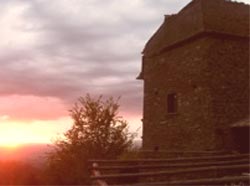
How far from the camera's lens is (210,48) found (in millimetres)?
21328

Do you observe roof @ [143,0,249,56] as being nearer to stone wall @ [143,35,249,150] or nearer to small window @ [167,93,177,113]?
stone wall @ [143,35,249,150]

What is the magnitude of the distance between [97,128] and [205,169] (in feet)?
77.6

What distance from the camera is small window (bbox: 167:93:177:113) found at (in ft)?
77.3

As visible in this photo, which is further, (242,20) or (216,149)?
(242,20)

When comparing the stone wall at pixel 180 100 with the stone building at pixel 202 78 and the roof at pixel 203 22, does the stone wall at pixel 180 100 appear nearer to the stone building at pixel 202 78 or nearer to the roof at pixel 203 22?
the stone building at pixel 202 78

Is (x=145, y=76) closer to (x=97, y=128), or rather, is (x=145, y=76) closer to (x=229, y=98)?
(x=229, y=98)

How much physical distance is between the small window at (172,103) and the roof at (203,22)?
2.70 metres

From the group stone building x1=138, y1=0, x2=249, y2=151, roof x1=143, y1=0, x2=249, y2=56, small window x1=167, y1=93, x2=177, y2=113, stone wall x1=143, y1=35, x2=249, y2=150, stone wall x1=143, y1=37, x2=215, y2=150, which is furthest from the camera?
small window x1=167, y1=93, x2=177, y2=113

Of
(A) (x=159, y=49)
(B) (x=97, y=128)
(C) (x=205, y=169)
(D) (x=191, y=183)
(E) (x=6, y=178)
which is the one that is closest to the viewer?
(D) (x=191, y=183)

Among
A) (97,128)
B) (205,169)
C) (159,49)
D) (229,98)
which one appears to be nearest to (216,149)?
(229,98)

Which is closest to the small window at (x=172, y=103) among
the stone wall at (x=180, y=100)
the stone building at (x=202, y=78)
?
the stone building at (x=202, y=78)

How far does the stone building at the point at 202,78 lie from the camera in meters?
21.1

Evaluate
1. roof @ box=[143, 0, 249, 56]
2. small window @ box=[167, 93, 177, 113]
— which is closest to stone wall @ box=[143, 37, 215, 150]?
small window @ box=[167, 93, 177, 113]

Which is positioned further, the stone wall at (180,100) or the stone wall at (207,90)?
the stone wall at (180,100)
